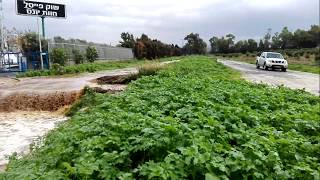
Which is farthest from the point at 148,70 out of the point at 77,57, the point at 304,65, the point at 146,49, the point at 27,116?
the point at 146,49

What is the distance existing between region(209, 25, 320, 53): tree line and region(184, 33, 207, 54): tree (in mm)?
7461

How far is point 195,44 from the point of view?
114m

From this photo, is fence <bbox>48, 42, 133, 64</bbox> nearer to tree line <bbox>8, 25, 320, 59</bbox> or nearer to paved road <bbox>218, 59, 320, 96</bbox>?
tree line <bbox>8, 25, 320, 59</bbox>

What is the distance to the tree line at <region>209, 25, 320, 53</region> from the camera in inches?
3937

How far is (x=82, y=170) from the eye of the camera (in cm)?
439

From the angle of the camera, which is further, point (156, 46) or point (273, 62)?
point (156, 46)

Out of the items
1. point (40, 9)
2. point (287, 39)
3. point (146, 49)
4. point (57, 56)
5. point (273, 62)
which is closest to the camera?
point (40, 9)

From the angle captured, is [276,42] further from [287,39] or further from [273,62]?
[273,62]

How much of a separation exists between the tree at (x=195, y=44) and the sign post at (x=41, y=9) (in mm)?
76365

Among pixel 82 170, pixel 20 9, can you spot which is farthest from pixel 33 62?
pixel 82 170

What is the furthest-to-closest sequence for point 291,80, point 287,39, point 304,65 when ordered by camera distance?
1. point 287,39
2. point 304,65
3. point 291,80

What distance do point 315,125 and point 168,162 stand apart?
12.9 feet

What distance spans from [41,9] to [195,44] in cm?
8065

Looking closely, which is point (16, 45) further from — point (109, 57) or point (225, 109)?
point (225, 109)
